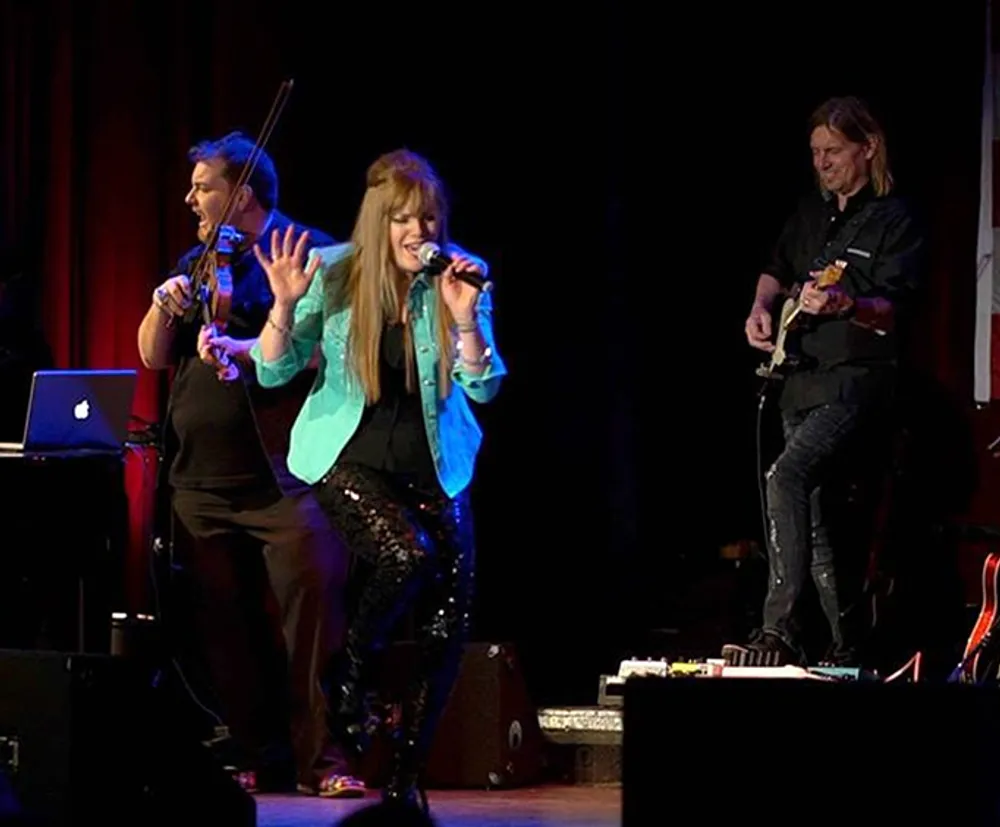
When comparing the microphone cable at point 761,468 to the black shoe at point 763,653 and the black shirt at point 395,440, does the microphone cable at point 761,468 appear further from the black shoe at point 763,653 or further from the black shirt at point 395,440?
the black shirt at point 395,440

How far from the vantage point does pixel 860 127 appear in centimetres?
718

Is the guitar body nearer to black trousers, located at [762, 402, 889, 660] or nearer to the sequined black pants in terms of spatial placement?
black trousers, located at [762, 402, 889, 660]

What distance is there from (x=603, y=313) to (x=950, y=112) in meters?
1.55

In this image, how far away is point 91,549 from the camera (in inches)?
278

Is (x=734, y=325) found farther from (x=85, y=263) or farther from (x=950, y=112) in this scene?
(x=85, y=263)

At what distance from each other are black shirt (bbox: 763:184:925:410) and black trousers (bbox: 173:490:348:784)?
5.59 ft

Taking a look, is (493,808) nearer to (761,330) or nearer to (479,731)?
(479,731)

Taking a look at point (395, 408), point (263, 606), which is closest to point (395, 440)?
point (395, 408)

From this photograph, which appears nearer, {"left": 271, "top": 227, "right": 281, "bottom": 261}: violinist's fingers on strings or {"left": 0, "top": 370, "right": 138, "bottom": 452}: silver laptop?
{"left": 271, "top": 227, "right": 281, "bottom": 261}: violinist's fingers on strings

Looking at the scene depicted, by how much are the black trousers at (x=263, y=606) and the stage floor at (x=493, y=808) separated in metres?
0.26

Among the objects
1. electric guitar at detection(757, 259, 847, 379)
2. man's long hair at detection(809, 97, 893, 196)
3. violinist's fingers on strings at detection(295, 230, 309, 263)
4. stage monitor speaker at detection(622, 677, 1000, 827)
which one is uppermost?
man's long hair at detection(809, 97, 893, 196)

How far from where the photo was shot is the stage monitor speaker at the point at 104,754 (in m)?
4.56

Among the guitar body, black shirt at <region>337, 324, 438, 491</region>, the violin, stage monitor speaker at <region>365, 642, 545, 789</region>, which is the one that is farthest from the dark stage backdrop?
black shirt at <region>337, 324, 438, 491</region>

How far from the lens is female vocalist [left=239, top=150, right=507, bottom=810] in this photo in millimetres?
5562
